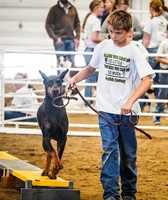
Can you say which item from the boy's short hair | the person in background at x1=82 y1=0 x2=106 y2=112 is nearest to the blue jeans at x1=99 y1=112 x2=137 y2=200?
the boy's short hair

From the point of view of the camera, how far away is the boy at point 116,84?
6.30 metres


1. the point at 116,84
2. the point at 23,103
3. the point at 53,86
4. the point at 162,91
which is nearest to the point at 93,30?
the point at 162,91

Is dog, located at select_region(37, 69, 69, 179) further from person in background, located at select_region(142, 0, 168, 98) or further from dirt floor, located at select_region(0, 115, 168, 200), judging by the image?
person in background, located at select_region(142, 0, 168, 98)

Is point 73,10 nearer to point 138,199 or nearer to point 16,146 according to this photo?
point 16,146

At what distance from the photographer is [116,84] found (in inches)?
251

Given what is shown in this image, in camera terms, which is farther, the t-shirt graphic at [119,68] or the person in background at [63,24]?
the person in background at [63,24]

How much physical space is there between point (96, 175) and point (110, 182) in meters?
1.81

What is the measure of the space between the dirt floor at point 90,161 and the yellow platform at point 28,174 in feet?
0.81

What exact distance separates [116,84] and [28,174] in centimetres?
107

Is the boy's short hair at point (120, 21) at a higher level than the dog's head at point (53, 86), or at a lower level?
higher

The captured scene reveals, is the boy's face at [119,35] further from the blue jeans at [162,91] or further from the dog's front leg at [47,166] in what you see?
the blue jeans at [162,91]

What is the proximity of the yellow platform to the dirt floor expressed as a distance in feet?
0.81

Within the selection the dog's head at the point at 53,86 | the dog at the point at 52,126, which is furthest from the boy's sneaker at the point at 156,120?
the dog at the point at 52,126

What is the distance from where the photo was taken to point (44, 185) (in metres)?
6.39
